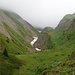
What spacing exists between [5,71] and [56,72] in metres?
18.7

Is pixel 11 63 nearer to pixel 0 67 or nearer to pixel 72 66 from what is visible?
pixel 0 67

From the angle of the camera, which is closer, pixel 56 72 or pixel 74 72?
pixel 74 72

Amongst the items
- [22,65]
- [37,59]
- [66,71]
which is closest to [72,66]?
[66,71]

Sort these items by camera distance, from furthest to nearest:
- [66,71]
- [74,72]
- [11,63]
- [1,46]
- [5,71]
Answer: [1,46] < [11,63] < [5,71] < [66,71] < [74,72]

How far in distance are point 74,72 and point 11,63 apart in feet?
95.2

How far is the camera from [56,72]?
40.8 meters

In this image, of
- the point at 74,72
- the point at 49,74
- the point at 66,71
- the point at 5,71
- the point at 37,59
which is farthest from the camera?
the point at 37,59

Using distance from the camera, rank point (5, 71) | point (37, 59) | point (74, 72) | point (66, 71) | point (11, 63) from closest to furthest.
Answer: point (74, 72) < point (66, 71) < point (5, 71) < point (11, 63) < point (37, 59)

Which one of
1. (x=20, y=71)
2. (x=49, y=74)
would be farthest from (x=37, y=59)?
(x=49, y=74)

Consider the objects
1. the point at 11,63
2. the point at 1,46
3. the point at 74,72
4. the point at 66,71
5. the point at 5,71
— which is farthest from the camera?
the point at 1,46

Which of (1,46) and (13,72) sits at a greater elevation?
(1,46)

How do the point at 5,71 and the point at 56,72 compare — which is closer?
the point at 56,72

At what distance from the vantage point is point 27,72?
57.3 metres

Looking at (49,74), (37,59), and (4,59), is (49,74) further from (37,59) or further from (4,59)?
(37,59)
